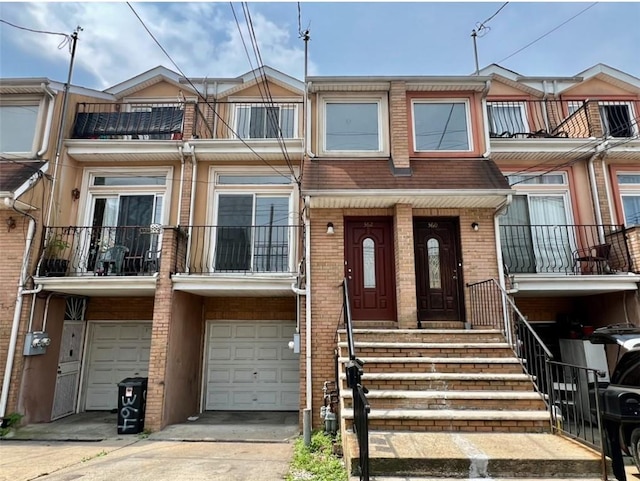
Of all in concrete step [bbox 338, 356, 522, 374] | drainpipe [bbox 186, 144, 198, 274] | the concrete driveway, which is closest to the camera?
the concrete driveway

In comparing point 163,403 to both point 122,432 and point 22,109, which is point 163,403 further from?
point 22,109

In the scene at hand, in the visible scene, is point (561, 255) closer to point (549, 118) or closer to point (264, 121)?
point (549, 118)

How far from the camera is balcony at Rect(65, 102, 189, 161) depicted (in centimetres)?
873

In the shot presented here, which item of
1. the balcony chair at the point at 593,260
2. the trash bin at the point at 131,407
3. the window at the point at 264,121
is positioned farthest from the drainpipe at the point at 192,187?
the balcony chair at the point at 593,260

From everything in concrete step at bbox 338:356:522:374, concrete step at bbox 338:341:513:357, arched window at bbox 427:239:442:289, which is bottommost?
concrete step at bbox 338:356:522:374

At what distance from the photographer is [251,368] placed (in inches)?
367

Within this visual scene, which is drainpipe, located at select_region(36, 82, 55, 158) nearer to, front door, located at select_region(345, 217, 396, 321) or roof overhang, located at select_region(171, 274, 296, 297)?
roof overhang, located at select_region(171, 274, 296, 297)

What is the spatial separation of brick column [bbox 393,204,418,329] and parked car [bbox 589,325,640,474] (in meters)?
2.77

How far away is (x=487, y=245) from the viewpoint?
7438mm

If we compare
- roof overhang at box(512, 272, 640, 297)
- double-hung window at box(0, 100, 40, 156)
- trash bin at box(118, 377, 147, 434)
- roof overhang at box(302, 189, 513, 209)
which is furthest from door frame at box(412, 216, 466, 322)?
double-hung window at box(0, 100, 40, 156)

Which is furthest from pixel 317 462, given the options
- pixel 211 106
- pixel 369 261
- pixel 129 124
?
pixel 211 106

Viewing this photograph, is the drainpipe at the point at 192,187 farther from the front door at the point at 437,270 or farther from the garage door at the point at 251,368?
the front door at the point at 437,270

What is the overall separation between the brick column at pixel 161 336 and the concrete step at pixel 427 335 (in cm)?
360

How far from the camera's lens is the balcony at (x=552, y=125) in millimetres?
8789
